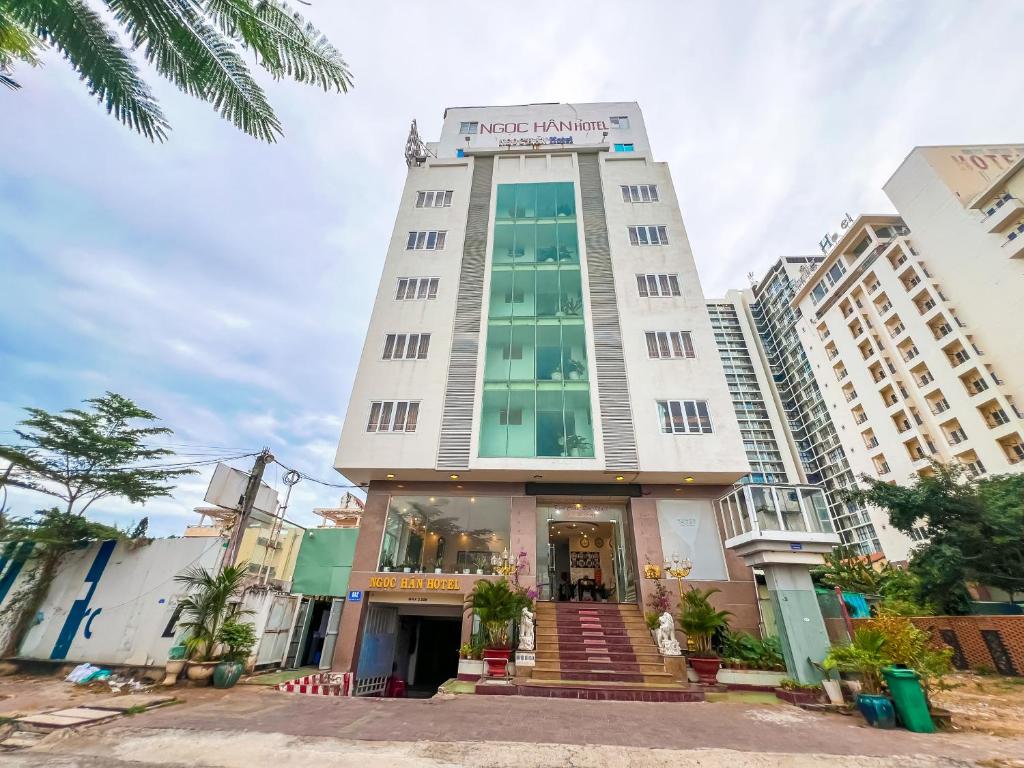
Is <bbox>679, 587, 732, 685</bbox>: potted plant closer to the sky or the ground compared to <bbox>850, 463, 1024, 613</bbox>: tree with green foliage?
closer to the ground

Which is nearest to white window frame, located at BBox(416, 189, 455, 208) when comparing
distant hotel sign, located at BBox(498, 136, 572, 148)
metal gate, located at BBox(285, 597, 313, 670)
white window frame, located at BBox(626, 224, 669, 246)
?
distant hotel sign, located at BBox(498, 136, 572, 148)

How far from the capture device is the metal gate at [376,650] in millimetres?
13813

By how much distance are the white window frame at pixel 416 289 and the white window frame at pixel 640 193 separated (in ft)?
36.4

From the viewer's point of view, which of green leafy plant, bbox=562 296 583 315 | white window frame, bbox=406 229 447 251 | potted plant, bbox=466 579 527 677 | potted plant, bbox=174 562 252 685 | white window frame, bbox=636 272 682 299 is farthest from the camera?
white window frame, bbox=406 229 447 251

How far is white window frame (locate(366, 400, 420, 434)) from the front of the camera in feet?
50.6

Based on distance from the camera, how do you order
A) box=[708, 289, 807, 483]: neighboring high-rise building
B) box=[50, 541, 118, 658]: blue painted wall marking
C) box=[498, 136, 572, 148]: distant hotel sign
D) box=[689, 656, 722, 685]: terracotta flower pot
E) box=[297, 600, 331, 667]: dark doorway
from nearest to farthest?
box=[689, 656, 722, 685]: terracotta flower pot < box=[50, 541, 118, 658]: blue painted wall marking < box=[297, 600, 331, 667]: dark doorway < box=[498, 136, 572, 148]: distant hotel sign < box=[708, 289, 807, 483]: neighboring high-rise building

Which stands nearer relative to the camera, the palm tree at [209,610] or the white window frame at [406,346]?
the palm tree at [209,610]

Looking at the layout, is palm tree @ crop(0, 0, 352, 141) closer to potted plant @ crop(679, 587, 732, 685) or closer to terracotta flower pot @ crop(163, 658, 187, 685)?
terracotta flower pot @ crop(163, 658, 187, 685)

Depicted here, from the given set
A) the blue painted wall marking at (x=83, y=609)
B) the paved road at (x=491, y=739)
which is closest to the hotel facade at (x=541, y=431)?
the paved road at (x=491, y=739)

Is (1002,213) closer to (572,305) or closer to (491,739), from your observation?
(572,305)

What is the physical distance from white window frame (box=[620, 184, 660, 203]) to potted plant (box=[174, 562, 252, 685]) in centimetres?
2258

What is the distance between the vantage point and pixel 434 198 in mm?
21672

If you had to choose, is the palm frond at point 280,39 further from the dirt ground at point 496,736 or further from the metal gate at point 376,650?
the metal gate at point 376,650

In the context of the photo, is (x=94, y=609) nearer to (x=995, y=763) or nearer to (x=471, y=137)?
(x=995, y=763)
